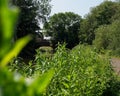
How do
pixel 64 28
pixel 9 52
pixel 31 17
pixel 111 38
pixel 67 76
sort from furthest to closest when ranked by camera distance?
pixel 64 28 → pixel 31 17 → pixel 111 38 → pixel 67 76 → pixel 9 52

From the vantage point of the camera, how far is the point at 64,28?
61031 millimetres

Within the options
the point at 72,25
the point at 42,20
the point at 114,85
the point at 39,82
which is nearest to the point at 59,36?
the point at 72,25

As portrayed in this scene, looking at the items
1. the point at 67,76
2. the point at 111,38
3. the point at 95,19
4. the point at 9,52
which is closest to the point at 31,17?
the point at 111,38

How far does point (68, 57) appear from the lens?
7.49 m

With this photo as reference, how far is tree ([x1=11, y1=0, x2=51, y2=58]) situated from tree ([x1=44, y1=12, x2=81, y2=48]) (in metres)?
9.01

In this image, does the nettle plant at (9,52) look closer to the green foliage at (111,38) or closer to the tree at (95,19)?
the green foliage at (111,38)

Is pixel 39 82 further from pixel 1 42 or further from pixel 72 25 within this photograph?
pixel 72 25

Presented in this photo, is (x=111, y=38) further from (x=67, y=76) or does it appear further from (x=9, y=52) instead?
(x=9, y=52)

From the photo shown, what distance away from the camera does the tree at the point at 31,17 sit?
1567 inches

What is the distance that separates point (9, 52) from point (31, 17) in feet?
139

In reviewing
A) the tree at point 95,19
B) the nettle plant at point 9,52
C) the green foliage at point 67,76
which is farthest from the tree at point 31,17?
the nettle plant at point 9,52

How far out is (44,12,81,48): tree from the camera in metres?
57.8

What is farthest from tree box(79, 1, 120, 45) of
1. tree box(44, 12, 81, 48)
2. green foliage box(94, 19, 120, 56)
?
green foliage box(94, 19, 120, 56)

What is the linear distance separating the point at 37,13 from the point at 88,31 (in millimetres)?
12028
